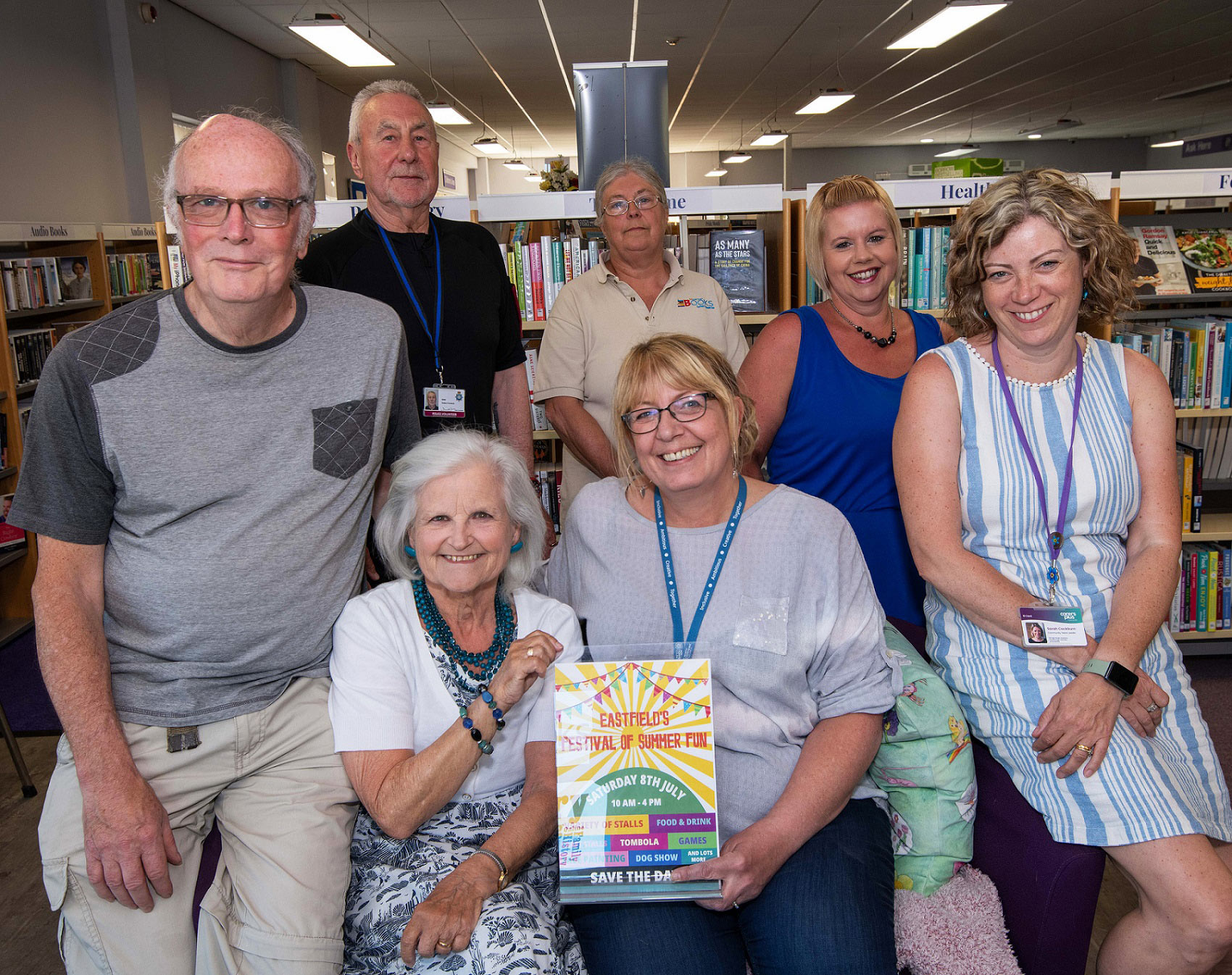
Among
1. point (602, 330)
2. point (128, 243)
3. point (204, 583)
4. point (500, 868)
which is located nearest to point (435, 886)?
point (500, 868)

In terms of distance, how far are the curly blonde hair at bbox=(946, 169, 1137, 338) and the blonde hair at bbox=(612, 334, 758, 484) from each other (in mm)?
559

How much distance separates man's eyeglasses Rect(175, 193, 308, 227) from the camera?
158 centimetres

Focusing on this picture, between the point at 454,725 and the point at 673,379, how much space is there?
0.79 metres

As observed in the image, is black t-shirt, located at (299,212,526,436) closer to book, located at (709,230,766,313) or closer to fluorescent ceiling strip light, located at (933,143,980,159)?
book, located at (709,230,766,313)

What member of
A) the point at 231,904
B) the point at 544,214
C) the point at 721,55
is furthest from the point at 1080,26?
the point at 231,904

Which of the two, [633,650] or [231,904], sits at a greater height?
[633,650]

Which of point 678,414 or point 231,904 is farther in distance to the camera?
point 678,414

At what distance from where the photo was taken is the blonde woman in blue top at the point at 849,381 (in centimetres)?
240

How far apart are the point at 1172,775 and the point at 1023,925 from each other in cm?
39

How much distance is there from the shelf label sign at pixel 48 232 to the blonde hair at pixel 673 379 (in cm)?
513

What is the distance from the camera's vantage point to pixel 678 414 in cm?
181

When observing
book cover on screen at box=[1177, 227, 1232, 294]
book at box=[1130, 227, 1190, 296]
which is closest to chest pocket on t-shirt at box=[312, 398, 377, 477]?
book at box=[1130, 227, 1190, 296]

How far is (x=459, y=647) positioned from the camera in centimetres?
179

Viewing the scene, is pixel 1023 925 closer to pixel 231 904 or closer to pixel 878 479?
pixel 878 479
